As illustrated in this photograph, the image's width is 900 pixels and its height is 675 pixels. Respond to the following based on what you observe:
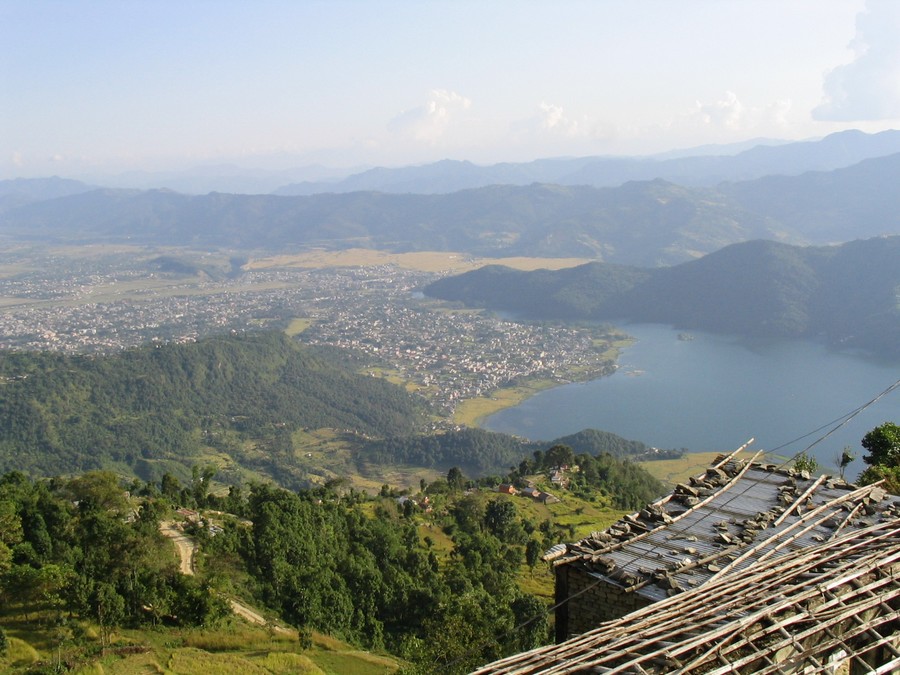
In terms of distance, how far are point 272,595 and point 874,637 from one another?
15512mm

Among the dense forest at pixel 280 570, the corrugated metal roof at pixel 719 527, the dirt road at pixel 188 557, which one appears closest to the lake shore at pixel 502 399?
the dense forest at pixel 280 570

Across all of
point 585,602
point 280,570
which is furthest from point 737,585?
point 280,570

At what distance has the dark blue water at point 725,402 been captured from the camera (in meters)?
57.9

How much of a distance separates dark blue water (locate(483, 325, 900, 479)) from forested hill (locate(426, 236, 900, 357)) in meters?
8.76

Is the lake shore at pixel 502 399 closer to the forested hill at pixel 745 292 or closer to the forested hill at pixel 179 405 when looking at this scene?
the forested hill at pixel 179 405

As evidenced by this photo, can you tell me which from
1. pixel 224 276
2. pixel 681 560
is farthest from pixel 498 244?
pixel 681 560

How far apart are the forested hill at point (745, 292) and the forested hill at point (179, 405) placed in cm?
5090

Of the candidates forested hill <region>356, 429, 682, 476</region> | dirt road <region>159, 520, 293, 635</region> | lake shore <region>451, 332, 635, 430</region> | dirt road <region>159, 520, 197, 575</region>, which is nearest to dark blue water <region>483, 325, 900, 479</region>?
lake shore <region>451, 332, 635, 430</region>

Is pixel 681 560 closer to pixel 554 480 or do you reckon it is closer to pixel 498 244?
pixel 554 480

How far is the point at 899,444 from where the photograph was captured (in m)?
19.6

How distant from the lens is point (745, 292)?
10600cm

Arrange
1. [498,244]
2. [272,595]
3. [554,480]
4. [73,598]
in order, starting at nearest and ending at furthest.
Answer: [73,598], [272,595], [554,480], [498,244]

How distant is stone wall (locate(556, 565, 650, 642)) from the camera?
23.0 ft

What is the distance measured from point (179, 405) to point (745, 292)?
8029 cm
